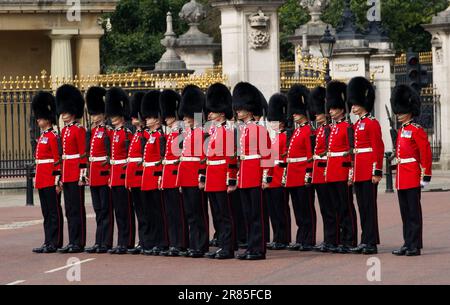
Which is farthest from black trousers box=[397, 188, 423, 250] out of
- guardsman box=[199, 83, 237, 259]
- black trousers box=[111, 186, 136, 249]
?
black trousers box=[111, 186, 136, 249]

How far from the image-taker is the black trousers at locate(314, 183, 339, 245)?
50.8ft

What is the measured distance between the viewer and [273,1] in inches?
926

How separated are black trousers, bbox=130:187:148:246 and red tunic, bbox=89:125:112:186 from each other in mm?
338

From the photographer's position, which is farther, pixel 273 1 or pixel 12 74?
pixel 12 74

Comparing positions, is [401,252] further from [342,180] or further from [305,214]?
[305,214]

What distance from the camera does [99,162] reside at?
629 inches

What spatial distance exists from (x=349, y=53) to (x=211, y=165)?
12535mm

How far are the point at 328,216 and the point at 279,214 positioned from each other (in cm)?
67

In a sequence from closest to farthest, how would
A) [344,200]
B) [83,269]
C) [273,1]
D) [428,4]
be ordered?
1. [83,269]
2. [344,200]
3. [273,1]
4. [428,4]

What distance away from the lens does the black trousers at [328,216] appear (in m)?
15.5

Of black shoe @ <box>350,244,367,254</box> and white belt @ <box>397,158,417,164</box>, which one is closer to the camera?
white belt @ <box>397,158,417,164</box>

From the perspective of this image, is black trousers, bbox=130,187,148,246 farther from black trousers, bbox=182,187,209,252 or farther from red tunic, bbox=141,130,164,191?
black trousers, bbox=182,187,209,252
